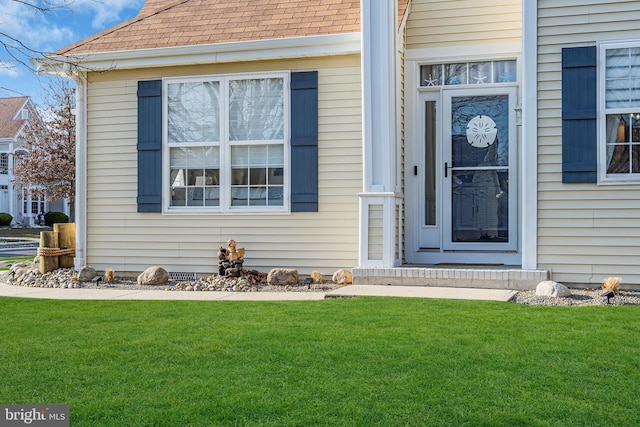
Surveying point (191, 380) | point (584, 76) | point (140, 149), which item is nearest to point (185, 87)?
point (140, 149)

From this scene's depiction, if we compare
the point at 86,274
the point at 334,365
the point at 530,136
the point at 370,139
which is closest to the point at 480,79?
the point at 530,136

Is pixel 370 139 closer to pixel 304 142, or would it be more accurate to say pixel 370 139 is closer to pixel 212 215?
pixel 304 142

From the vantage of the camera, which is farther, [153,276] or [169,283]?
[169,283]

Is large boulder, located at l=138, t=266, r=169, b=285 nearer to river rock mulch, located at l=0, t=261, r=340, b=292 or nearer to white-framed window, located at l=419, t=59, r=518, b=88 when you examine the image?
river rock mulch, located at l=0, t=261, r=340, b=292

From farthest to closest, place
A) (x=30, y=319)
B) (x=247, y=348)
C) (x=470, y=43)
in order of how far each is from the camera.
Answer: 1. (x=470, y=43)
2. (x=30, y=319)
3. (x=247, y=348)

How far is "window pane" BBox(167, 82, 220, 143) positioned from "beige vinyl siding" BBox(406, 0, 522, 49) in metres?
2.65

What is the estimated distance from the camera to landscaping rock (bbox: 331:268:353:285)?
26.3 feet

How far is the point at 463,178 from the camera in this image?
27.7 feet

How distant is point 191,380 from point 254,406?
60cm

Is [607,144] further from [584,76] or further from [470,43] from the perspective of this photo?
[470,43]

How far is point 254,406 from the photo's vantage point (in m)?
3.35

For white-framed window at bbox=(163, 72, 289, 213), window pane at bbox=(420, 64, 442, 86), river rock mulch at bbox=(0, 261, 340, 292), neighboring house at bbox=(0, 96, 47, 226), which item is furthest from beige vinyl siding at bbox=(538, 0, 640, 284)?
neighboring house at bbox=(0, 96, 47, 226)

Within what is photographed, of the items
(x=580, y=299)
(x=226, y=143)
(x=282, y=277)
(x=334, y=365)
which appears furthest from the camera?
(x=226, y=143)

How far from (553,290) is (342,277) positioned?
2.49m
